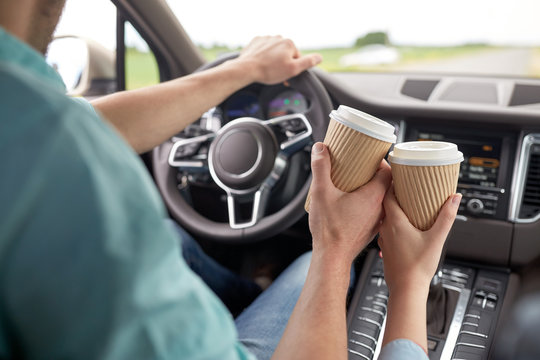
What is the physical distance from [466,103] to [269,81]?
1.87 feet

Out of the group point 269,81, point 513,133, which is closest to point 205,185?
point 269,81

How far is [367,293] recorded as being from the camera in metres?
1.40

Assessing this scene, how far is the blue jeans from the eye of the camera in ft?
3.48

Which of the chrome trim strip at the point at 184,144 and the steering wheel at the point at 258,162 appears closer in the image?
the steering wheel at the point at 258,162

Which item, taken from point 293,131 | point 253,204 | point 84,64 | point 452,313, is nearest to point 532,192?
point 452,313

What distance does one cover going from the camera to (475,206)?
1364 millimetres

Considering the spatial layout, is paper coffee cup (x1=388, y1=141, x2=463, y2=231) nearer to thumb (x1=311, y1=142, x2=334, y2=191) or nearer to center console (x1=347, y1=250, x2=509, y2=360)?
thumb (x1=311, y1=142, x2=334, y2=191)

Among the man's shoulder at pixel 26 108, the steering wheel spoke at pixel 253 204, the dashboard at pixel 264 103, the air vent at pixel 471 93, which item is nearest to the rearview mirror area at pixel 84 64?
the dashboard at pixel 264 103

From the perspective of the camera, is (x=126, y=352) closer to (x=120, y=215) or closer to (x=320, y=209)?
(x=120, y=215)

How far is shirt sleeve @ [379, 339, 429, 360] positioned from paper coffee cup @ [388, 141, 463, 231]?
0.61 feet

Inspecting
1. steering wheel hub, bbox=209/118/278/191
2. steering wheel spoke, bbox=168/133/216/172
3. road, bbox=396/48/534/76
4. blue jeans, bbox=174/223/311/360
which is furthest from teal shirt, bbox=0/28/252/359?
road, bbox=396/48/534/76

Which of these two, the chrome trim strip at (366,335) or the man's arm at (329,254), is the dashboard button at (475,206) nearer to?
the chrome trim strip at (366,335)

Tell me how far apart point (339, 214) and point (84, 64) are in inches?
74.8

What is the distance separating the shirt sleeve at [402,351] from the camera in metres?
0.72
